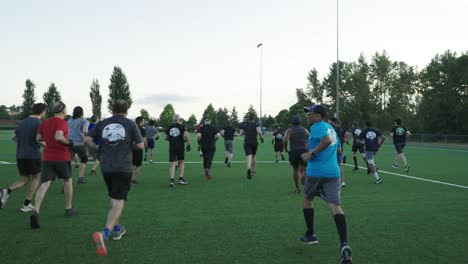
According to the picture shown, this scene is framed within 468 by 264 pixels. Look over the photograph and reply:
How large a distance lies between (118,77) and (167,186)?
105 metres

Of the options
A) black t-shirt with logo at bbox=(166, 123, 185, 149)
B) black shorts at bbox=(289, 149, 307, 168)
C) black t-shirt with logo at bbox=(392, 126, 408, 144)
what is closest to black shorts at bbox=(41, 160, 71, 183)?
black t-shirt with logo at bbox=(166, 123, 185, 149)

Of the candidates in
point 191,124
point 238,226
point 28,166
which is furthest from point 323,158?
point 191,124

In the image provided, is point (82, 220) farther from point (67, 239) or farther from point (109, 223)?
point (109, 223)

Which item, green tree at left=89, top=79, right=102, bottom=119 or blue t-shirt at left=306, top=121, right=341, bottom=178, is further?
green tree at left=89, top=79, right=102, bottom=119

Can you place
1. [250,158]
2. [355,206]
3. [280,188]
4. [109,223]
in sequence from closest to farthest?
1. [109,223]
2. [355,206]
3. [280,188]
4. [250,158]

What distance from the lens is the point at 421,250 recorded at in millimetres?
5258

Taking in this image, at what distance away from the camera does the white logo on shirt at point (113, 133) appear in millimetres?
5059

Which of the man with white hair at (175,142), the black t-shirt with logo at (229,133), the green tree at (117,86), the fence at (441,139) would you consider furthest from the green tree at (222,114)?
the man with white hair at (175,142)

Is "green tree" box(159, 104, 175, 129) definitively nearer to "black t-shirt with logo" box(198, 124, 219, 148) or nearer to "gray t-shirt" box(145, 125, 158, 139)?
"gray t-shirt" box(145, 125, 158, 139)

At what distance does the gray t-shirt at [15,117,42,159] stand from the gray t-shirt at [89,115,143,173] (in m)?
2.61

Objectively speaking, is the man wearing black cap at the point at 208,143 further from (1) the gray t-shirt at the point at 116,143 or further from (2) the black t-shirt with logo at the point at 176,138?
(1) the gray t-shirt at the point at 116,143

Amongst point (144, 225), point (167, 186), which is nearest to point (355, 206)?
point (144, 225)

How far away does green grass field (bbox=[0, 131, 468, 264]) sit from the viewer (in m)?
4.99

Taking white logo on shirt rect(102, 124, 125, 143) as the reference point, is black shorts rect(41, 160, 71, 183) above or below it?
below
